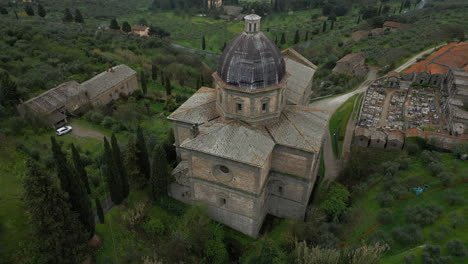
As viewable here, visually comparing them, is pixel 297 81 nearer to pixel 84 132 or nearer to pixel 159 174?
pixel 159 174

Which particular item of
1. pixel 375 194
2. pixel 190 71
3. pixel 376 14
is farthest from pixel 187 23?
pixel 375 194

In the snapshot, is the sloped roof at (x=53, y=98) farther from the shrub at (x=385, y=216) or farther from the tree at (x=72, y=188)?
the shrub at (x=385, y=216)

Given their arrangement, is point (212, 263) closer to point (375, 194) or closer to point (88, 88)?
point (375, 194)

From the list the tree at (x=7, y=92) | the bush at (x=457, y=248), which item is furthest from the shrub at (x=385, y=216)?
the tree at (x=7, y=92)

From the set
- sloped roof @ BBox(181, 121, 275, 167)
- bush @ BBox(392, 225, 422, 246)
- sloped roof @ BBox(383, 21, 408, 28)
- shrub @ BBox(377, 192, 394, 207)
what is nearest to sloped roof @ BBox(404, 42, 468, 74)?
shrub @ BBox(377, 192, 394, 207)

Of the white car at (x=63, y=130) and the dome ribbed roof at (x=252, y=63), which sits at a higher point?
the dome ribbed roof at (x=252, y=63)
